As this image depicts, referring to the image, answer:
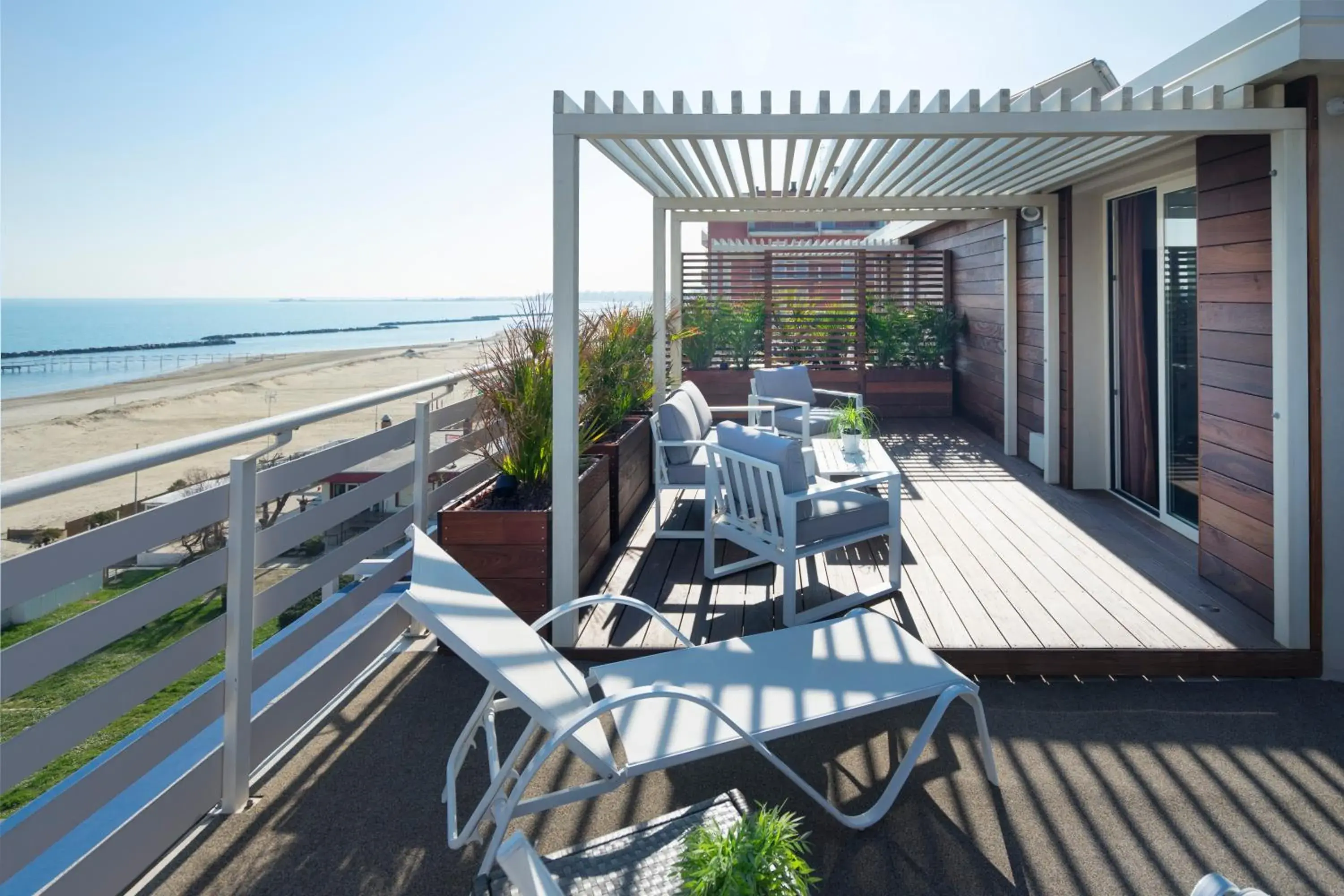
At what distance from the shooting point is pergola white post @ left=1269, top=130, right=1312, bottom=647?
363 centimetres

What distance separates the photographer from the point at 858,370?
11.9 m

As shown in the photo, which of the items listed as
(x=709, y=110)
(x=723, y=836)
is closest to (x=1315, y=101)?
(x=709, y=110)

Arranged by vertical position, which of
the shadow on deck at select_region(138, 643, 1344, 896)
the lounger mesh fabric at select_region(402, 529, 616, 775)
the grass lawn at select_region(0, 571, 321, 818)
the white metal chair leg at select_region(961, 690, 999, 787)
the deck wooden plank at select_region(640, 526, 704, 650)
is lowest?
the grass lawn at select_region(0, 571, 321, 818)

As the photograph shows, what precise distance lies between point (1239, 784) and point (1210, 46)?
9.92ft

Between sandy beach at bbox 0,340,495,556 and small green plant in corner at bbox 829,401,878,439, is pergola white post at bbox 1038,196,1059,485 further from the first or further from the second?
sandy beach at bbox 0,340,495,556

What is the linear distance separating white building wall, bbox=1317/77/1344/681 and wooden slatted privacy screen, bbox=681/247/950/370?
845 centimetres

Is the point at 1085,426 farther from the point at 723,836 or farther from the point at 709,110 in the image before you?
the point at 723,836

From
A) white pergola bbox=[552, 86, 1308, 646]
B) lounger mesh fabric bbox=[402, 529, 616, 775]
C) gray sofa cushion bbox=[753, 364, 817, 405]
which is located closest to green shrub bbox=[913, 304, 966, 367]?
gray sofa cushion bbox=[753, 364, 817, 405]

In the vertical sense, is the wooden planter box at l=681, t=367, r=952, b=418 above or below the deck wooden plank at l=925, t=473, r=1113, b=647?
above

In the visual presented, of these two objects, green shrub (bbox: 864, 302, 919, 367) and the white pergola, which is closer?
the white pergola

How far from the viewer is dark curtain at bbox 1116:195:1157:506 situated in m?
6.11

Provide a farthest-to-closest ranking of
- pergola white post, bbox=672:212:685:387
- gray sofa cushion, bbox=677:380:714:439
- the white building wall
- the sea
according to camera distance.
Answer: the sea < pergola white post, bbox=672:212:685:387 < gray sofa cushion, bbox=677:380:714:439 < the white building wall

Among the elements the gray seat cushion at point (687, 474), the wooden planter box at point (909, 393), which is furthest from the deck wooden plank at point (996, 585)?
the wooden planter box at point (909, 393)

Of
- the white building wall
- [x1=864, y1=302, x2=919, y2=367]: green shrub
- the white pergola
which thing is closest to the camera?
the white building wall
